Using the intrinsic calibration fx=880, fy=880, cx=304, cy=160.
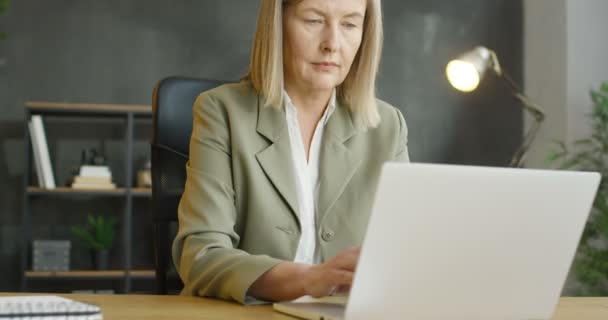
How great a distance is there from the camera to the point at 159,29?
4980mm

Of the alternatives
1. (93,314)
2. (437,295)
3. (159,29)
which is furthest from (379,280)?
(159,29)

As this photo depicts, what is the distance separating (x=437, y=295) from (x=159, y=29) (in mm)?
4086

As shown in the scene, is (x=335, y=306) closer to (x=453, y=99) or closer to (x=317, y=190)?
(x=317, y=190)

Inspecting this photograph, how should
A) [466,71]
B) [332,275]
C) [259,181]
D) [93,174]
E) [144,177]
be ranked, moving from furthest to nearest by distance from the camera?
[144,177]
[93,174]
[466,71]
[259,181]
[332,275]

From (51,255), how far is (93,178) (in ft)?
1.52

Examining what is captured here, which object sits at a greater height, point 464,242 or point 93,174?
point 464,242

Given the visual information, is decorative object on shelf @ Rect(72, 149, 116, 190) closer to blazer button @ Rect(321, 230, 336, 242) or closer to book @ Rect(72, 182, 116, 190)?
book @ Rect(72, 182, 116, 190)

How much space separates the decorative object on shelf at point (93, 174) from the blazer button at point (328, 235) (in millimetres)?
3072

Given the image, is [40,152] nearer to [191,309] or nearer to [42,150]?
[42,150]

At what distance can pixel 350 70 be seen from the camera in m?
1.94

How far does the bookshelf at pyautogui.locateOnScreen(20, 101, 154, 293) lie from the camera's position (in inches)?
178

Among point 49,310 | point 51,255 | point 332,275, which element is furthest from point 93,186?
point 49,310

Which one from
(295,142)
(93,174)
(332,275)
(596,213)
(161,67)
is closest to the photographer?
(332,275)

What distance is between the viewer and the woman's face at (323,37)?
1.77 metres
